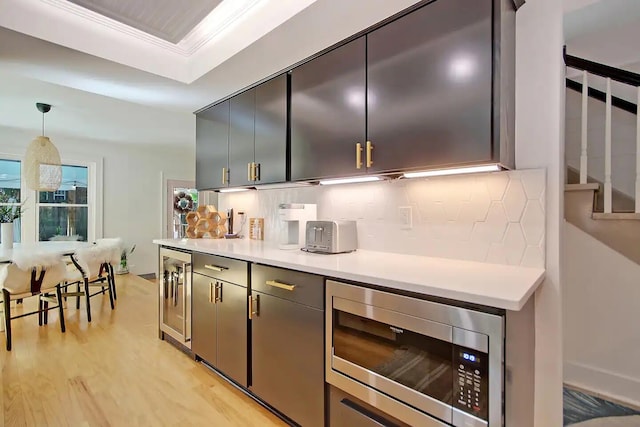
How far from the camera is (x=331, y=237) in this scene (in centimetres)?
198

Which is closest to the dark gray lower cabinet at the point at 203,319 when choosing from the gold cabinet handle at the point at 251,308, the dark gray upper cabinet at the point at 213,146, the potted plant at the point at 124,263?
the gold cabinet handle at the point at 251,308

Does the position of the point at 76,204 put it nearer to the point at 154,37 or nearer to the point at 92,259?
the point at 92,259

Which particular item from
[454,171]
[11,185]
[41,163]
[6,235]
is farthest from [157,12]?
[11,185]

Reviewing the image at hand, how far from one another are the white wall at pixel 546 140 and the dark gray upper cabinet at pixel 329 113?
2.54 feet

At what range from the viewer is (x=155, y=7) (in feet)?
6.59

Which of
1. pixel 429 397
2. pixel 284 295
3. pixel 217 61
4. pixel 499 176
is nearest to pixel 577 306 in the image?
pixel 499 176

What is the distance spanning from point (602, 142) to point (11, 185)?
23.4 ft

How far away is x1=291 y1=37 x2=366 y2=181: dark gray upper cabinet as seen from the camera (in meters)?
1.81

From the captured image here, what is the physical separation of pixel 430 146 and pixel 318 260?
815 mm

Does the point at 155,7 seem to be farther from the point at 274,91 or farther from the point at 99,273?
the point at 99,273

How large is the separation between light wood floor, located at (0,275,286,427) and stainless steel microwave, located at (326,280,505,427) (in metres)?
0.79

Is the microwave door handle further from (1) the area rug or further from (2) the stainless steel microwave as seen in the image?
(1) the area rug

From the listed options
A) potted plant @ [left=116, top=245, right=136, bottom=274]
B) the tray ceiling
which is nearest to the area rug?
the tray ceiling

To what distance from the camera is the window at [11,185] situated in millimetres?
4637
